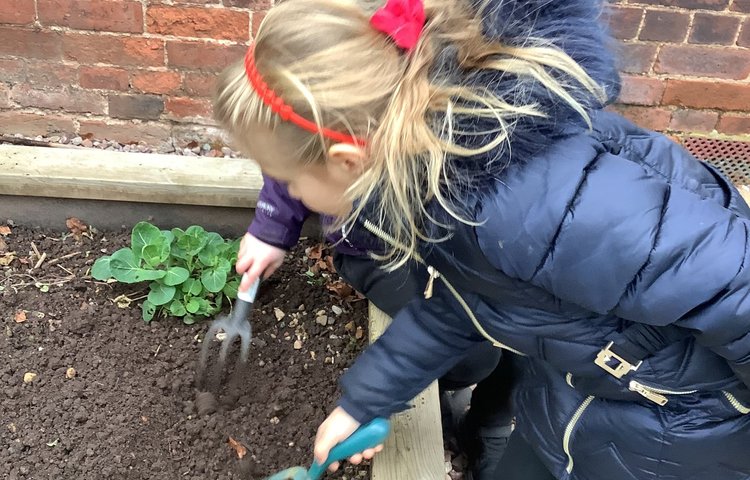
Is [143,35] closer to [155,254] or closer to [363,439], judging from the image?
[155,254]

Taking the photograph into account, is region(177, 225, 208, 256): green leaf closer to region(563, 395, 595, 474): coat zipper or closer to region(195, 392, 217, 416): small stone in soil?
region(195, 392, 217, 416): small stone in soil

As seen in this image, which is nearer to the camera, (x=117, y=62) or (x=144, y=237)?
(x=144, y=237)

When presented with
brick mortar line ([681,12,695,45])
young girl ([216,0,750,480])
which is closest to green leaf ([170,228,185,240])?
young girl ([216,0,750,480])

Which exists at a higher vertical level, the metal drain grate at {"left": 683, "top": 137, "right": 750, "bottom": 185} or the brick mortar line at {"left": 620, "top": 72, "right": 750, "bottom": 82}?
the brick mortar line at {"left": 620, "top": 72, "right": 750, "bottom": 82}

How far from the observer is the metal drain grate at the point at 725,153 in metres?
2.31

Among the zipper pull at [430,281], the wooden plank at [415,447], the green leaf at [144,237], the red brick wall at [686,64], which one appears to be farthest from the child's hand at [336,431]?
the red brick wall at [686,64]

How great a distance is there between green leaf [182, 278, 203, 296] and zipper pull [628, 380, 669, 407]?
1.05 meters

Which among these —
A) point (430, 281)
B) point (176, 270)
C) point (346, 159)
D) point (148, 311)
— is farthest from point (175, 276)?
point (346, 159)

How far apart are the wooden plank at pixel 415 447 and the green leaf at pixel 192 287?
0.59 m

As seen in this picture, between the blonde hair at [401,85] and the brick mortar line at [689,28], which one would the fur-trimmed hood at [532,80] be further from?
the brick mortar line at [689,28]

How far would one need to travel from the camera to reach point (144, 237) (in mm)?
1819

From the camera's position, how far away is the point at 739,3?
1.99 m

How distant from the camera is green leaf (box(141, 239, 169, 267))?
5.86 feet

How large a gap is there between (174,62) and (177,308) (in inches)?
27.8
